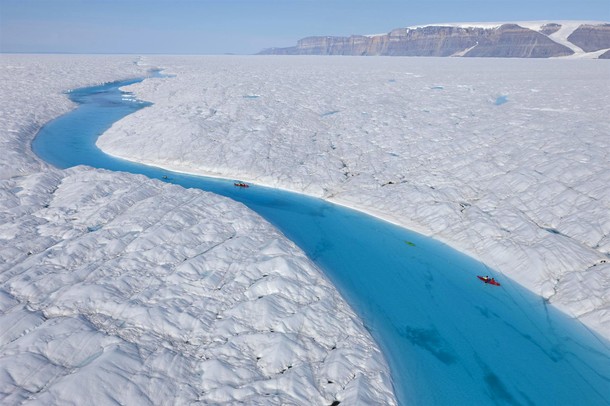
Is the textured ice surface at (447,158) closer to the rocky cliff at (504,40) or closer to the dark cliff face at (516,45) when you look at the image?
the dark cliff face at (516,45)

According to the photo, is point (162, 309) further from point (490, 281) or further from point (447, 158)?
point (447, 158)

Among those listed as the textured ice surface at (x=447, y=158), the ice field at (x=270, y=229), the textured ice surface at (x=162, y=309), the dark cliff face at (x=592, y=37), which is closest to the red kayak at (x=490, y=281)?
the ice field at (x=270, y=229)

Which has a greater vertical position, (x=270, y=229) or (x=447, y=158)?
(x=447, y=158)

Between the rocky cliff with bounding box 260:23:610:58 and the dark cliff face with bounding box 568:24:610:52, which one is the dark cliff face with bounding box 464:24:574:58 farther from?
the dark cliff face with bounding box 568:24:610:52

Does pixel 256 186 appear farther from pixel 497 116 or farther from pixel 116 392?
pixel 497 116

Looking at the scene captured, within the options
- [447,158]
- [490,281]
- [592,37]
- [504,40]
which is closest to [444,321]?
[490,281]

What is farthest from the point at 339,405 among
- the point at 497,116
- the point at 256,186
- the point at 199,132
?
the point at 497,116
